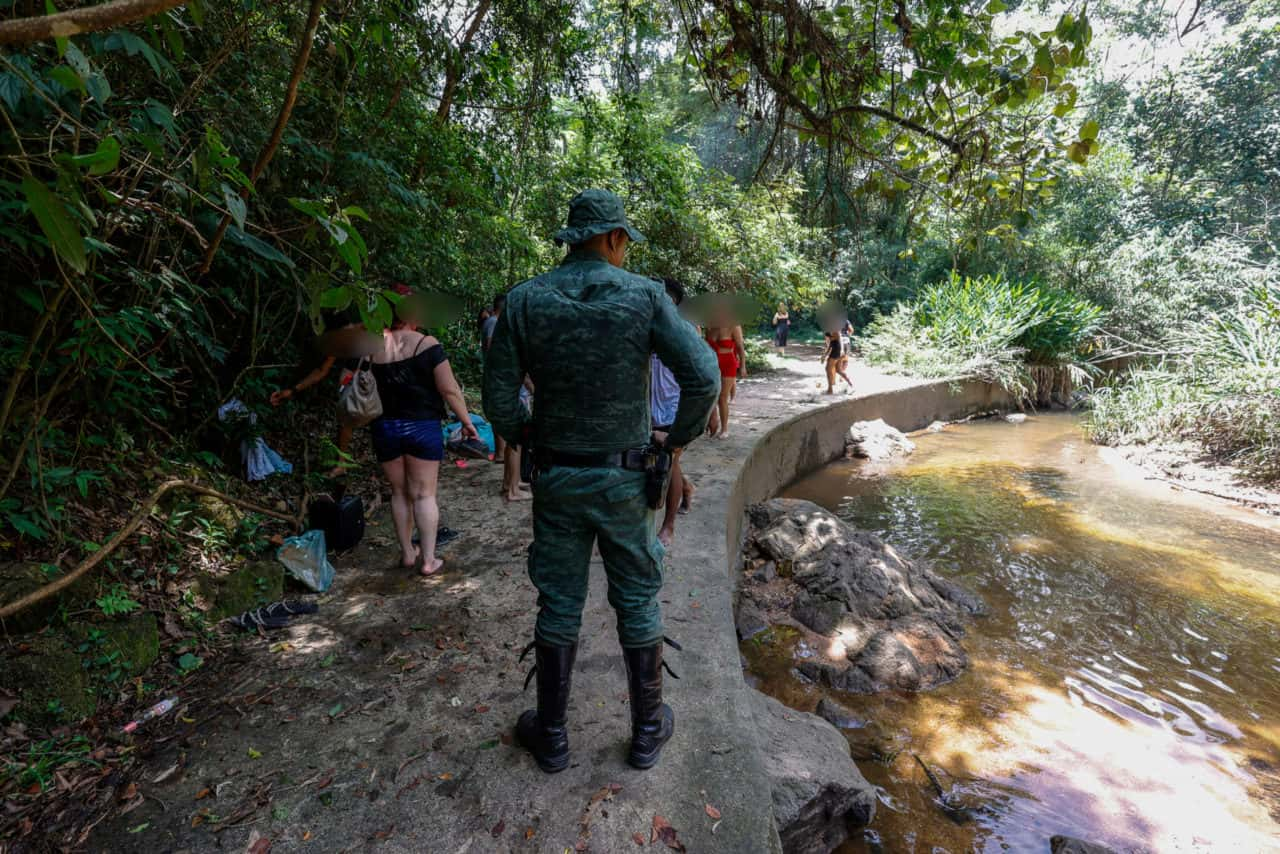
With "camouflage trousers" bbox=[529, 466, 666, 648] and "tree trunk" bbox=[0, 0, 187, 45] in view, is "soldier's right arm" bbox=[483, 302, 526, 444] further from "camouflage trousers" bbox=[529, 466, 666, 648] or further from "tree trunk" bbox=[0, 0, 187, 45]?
"tree trunk" bbox=[0, 0, 187, 45]

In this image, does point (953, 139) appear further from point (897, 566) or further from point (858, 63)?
point (897, 566)

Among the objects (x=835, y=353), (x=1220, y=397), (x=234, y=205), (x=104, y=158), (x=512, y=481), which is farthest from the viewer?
(x=835, y=353)

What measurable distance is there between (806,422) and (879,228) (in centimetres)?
502

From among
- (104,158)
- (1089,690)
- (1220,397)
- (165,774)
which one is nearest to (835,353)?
(1220,397)

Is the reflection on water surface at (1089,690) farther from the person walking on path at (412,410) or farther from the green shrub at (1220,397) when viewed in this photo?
the person walking on path at (412,410)

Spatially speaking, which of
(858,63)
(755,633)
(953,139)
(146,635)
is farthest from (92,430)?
(953,139)

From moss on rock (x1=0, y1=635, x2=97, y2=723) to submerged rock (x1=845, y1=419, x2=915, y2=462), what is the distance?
388 inches

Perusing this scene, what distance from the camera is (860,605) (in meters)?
4.62

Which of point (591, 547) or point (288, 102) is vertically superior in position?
point (288, 102)

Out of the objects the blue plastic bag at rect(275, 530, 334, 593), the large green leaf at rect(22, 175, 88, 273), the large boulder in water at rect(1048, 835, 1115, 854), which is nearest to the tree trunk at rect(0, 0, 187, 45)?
the large green leaf at rect(22, 175, 88, 273)

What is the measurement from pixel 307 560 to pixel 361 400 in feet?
3.27

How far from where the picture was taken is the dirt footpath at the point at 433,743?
1.94m

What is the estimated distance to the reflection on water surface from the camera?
306cm

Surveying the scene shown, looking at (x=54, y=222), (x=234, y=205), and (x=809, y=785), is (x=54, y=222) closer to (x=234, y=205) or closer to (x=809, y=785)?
(x=234, y=205)
